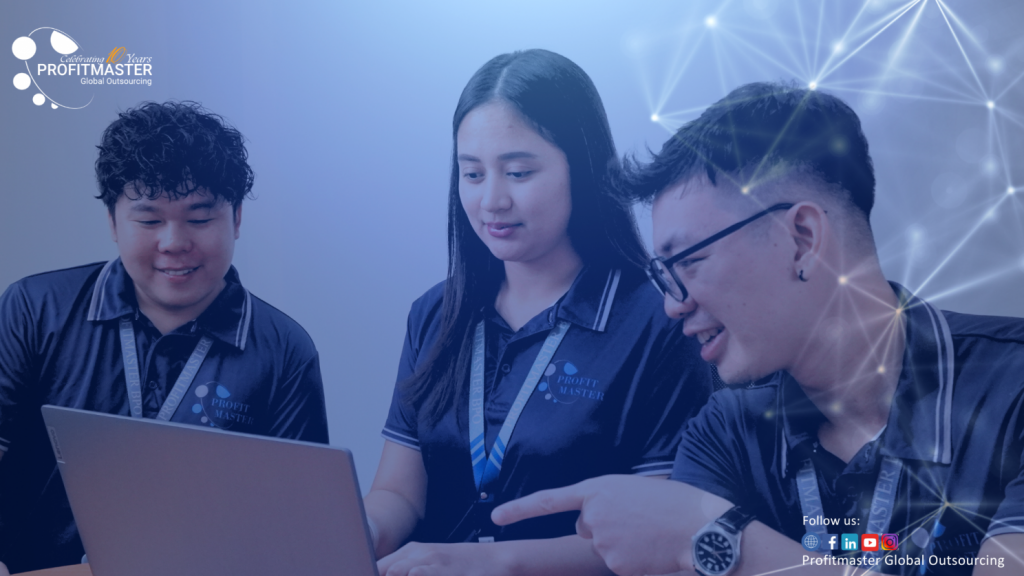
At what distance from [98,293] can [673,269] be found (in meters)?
1.71

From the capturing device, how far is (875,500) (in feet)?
5.11

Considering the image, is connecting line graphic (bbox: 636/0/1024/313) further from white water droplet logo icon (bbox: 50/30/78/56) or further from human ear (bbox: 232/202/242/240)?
white water droplet logo icon (bbox: 50/30/78/56)

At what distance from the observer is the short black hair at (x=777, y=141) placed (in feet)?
5.37

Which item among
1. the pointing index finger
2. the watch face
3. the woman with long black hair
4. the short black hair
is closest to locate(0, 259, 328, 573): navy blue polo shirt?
the woman with long black hair

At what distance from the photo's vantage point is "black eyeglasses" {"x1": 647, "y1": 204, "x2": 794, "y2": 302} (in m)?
1.66

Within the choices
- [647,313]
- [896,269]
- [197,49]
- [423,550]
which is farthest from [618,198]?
[197,49]

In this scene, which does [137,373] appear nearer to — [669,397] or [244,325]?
[244,325]

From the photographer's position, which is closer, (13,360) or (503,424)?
(503,424)

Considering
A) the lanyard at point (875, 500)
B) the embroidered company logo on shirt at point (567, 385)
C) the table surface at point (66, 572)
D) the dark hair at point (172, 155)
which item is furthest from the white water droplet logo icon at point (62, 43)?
the lanyard at point (875, 500)

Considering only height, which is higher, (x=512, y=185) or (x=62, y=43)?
(x=62, y=43)

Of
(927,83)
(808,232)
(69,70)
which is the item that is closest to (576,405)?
(808,232)

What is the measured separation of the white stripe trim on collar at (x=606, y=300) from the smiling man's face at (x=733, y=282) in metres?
0.18

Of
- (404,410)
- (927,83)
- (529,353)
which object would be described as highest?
(927,83)

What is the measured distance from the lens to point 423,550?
1.78 metres
